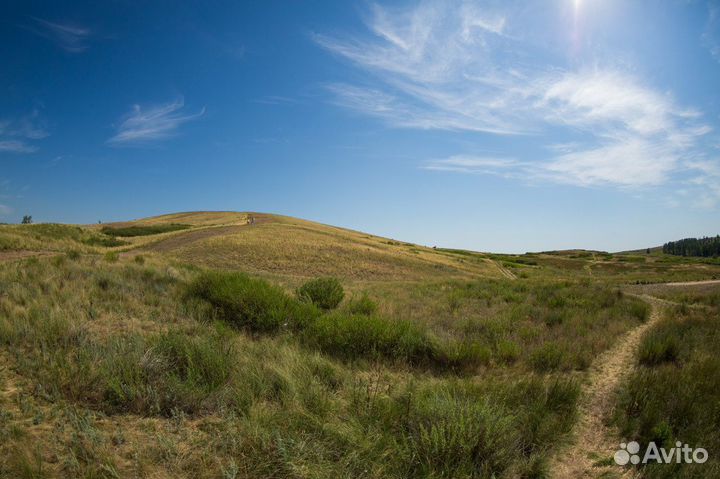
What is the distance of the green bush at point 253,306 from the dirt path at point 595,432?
5336mm

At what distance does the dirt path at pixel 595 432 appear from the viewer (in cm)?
360

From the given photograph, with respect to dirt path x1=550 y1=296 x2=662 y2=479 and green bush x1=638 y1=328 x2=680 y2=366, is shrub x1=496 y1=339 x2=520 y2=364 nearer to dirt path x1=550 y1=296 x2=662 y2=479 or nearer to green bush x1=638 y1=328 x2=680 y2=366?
dirt path x1=550 y1=296 x2=662 y2=479

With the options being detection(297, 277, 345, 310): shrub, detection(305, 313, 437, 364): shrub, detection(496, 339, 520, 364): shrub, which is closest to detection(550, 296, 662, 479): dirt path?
detection(496, 339, 520, 364): shrub

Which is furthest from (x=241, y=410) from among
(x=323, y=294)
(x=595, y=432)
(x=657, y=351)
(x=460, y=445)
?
(x=657, y=351)

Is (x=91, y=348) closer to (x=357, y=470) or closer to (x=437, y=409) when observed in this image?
(x=357, y=470)

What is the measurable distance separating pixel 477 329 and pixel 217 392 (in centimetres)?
677

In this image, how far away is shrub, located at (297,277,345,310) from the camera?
10913 millimetres

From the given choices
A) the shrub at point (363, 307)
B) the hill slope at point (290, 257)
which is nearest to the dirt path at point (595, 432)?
the shrub at point (363, 307)

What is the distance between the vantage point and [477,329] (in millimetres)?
8797

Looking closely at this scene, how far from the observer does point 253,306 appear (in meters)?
7.77

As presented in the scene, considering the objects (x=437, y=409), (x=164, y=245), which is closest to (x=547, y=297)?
(x=437, y=409)

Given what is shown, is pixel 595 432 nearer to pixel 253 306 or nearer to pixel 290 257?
pixel 253 306

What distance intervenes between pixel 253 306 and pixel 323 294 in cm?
381

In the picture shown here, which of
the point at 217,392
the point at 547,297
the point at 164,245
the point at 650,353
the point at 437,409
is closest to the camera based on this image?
the point at 437,409
